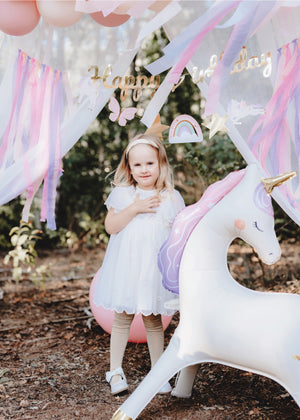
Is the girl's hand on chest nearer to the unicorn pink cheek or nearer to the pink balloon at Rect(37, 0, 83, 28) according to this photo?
the unicorn pink cheek

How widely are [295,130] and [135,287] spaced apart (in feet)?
3.34

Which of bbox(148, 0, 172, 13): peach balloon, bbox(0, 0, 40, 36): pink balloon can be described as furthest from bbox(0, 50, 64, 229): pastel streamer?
bbox(148, 0, 172, 13): peach balloon

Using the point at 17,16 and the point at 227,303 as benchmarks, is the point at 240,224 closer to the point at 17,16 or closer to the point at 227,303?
the point at 227,303

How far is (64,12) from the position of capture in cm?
209

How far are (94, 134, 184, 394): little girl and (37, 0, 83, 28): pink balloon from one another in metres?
0.61

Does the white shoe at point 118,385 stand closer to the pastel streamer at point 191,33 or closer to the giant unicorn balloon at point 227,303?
the giant unicorn balloon at point 227,303

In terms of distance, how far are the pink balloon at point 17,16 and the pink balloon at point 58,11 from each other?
5 cm

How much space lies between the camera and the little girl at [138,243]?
2.13 m

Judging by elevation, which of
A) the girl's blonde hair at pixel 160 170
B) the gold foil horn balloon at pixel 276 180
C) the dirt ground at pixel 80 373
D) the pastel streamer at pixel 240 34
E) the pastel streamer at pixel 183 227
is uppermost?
the pastel streamer at pixel 240 34

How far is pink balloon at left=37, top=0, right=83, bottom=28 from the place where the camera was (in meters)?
2.06

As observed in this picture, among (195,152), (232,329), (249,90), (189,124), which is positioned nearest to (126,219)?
(189,124)

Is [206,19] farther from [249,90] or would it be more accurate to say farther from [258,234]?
[258,234]

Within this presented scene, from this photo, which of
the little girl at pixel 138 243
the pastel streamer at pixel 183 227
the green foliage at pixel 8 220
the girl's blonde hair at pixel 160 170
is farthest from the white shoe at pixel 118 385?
the green foliage at pixel 8 220

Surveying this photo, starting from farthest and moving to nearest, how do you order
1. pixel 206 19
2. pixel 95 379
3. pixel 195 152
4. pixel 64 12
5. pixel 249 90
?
pixel 195 152 → pixel 95 379 → pixel 249 90 → pixel 64 12 → pixel 206 19
